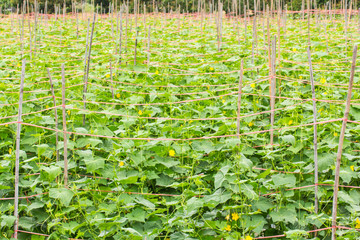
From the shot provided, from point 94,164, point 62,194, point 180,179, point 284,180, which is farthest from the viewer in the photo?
point 180,179

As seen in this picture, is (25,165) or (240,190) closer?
(240,190)

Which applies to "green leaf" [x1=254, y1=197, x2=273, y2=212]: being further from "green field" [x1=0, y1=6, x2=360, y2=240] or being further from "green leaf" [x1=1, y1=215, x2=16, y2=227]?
"green leaf" [x1=1, y1=215, x2=16, y2=227]

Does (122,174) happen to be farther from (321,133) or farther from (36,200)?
(321,133)

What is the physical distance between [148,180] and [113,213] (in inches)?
18.1

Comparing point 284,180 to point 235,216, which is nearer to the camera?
point 235,216

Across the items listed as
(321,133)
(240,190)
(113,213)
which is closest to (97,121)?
(113,213)

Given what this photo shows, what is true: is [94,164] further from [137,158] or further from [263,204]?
[263,204]

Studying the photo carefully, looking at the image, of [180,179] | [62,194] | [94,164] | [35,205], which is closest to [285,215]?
[180,179]

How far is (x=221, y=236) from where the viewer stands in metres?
2.35

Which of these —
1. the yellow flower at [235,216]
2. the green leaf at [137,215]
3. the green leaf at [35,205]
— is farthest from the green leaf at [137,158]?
the yellow flower at [235,216]

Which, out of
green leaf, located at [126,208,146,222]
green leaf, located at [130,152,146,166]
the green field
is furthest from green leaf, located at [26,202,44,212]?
green leaf, located at [130,152,146,166]

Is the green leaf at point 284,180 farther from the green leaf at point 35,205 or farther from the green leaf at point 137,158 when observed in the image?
the green leaf at point 35,205

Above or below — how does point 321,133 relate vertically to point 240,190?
above

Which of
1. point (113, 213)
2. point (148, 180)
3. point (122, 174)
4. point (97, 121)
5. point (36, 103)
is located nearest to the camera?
point (113, 213)
